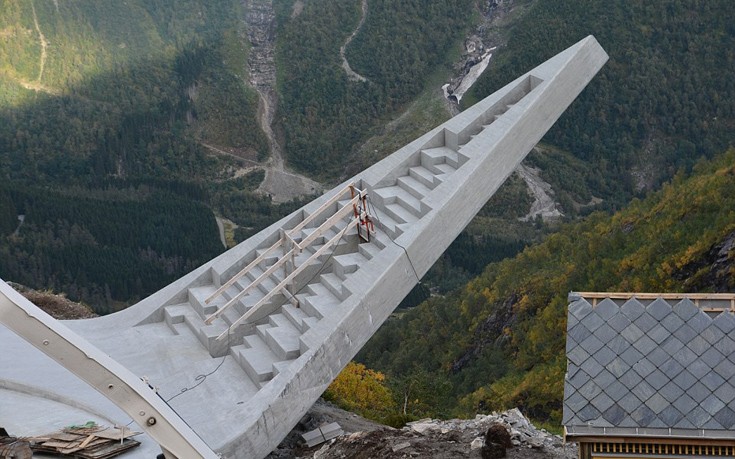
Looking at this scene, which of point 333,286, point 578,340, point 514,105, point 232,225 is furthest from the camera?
point 232,225

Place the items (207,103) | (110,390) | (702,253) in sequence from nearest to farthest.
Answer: (110,390)
(702,253)
(207,103)

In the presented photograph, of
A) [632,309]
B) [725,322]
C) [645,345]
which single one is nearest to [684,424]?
[645,345]

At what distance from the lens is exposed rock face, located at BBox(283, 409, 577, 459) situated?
12.0 meters

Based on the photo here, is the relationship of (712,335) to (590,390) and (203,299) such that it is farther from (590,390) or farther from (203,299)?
(203,299)

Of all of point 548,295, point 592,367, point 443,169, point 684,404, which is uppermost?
point 548,295

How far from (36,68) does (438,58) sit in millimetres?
28655

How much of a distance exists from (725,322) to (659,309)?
0.51 meters

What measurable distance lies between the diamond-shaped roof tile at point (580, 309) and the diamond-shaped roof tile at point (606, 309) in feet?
0.24

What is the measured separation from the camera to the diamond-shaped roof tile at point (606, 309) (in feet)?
31.3

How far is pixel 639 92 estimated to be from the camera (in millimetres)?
69125

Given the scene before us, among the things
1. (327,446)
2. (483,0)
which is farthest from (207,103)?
(327,446)

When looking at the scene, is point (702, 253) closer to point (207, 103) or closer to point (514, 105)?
point (514, 105)

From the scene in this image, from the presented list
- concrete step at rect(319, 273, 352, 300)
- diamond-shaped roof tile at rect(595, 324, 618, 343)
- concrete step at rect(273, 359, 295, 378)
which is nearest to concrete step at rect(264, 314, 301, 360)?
concrete step at rect(273, 359, 295, 378)

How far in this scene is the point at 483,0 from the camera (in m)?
91.1
